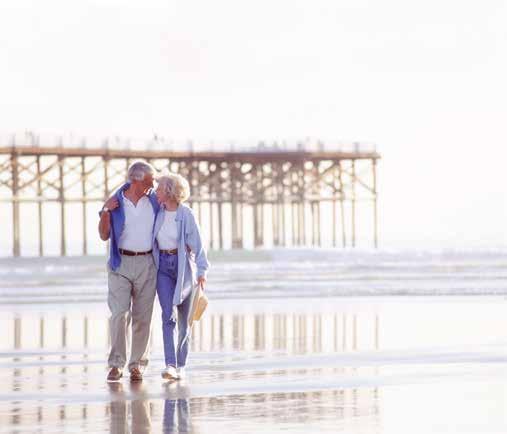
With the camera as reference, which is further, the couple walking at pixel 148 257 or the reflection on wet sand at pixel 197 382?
the couple walking at pixel 148 257

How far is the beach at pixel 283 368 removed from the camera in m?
7.18

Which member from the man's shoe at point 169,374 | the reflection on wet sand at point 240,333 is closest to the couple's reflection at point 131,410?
the man's shoe at point 169,374

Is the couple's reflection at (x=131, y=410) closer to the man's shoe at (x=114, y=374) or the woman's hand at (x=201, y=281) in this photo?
the man's shoe at (x=114, y=374)

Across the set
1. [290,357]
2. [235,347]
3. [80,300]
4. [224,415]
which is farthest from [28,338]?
[80,300]

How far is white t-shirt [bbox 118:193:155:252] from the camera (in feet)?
30.8

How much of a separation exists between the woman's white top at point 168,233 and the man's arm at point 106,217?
Answer: 0.32 metres

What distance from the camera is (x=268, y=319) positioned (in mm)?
15320

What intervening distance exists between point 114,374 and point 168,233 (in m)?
0.93

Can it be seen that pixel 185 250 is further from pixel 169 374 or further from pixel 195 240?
pixel 169 374

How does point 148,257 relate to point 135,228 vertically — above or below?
below

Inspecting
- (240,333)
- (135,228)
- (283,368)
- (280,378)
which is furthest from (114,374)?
(240,333)

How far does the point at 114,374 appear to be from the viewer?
30.3 feet

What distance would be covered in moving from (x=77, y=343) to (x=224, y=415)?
544cm

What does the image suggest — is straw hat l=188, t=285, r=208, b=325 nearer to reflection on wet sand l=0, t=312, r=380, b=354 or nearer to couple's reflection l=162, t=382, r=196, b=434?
couple's reflection l=162, t=382, r=196, b=434
